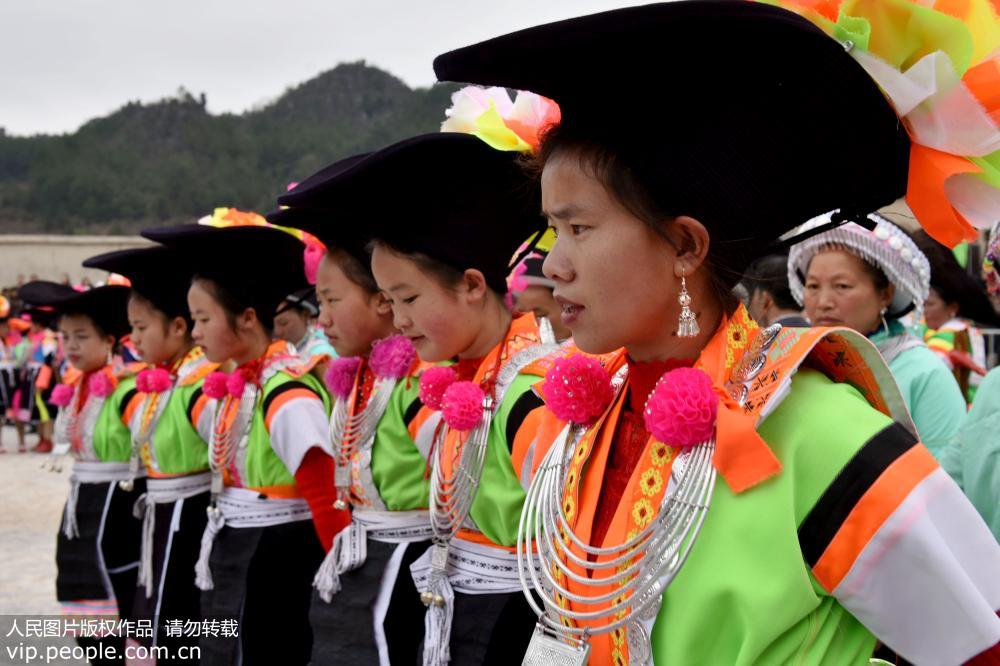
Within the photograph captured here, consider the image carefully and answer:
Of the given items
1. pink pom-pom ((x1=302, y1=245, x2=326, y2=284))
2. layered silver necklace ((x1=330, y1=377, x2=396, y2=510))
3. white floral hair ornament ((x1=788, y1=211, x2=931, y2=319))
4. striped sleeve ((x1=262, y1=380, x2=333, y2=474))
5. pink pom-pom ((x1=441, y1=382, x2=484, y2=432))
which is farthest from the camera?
pink pom-pom ((x1=302, y1=245, x2=326, y2=284))

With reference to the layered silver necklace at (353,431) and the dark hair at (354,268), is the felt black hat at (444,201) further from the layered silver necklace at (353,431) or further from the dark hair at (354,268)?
the layered silver necklace at (353,431)

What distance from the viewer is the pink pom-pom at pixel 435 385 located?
277cm

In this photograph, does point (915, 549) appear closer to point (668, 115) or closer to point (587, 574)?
point (587, 574)

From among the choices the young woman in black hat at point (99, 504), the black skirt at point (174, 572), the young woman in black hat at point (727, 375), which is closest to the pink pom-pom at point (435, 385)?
the young woman in black hat at point (727, 375)

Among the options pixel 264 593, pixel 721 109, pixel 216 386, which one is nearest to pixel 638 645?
pixel 721 109

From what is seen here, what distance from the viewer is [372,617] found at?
3.01 meters

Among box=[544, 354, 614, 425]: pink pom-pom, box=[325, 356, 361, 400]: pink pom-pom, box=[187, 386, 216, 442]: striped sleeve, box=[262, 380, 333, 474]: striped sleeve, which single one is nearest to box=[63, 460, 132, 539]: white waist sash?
box=[187, 386, 216, 442]: striped sleeve

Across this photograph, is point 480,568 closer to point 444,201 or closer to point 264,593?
point 444,201

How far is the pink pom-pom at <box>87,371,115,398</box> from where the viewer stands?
533 centimetres

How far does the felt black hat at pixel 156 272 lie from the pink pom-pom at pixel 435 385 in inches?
94.4

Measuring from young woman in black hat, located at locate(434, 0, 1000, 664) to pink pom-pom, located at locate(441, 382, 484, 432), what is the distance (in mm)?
902

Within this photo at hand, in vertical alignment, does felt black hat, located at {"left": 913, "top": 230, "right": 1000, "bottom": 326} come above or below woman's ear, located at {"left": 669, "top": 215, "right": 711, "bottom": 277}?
below

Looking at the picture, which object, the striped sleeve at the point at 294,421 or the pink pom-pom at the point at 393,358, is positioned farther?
the striped sleeve at the point at 294,421

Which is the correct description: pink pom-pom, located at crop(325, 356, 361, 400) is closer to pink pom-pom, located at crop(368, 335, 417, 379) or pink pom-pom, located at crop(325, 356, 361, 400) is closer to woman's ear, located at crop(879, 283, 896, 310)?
pink pom-pom, located at crop(368, 335, 417, 379)
